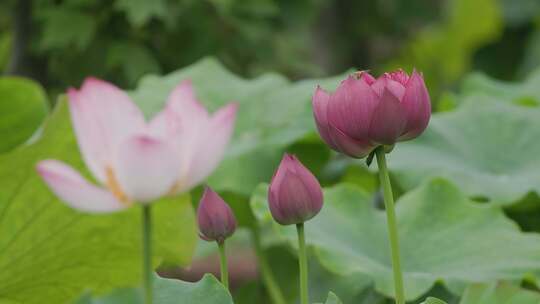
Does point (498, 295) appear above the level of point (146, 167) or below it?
below

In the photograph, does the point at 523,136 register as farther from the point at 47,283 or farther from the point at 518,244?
the point at 47,283

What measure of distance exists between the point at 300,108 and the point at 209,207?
33.7 inches

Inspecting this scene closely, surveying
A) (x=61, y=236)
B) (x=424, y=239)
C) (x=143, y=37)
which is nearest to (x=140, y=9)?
(x=143, y=37)

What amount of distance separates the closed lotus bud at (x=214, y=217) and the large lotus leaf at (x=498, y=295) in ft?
0.82

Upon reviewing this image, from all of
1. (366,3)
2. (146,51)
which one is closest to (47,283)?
(146,51)

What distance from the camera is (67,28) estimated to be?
275 cm

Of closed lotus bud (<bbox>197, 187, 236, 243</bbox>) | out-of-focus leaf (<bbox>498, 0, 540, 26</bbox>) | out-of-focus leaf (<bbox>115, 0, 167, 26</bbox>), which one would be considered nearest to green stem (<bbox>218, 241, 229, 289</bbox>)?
closed lotus bud (<bbox>197, 187, 236, 243</bbox>)

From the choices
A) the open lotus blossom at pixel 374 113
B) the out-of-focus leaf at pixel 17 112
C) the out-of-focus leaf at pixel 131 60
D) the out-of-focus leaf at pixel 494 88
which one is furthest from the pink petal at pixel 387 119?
the out-of-focus leaf at pixel 131 60

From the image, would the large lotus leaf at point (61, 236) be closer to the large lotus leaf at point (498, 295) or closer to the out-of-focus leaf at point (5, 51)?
the large lotus leaf at point (498, 295)

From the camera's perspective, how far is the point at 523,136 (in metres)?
1.72

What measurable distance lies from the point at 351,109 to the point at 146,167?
218 millimetres

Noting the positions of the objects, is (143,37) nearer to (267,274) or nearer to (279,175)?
(267,274)

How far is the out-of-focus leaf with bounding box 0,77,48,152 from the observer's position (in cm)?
139

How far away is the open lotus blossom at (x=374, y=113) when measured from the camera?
2.71ft
